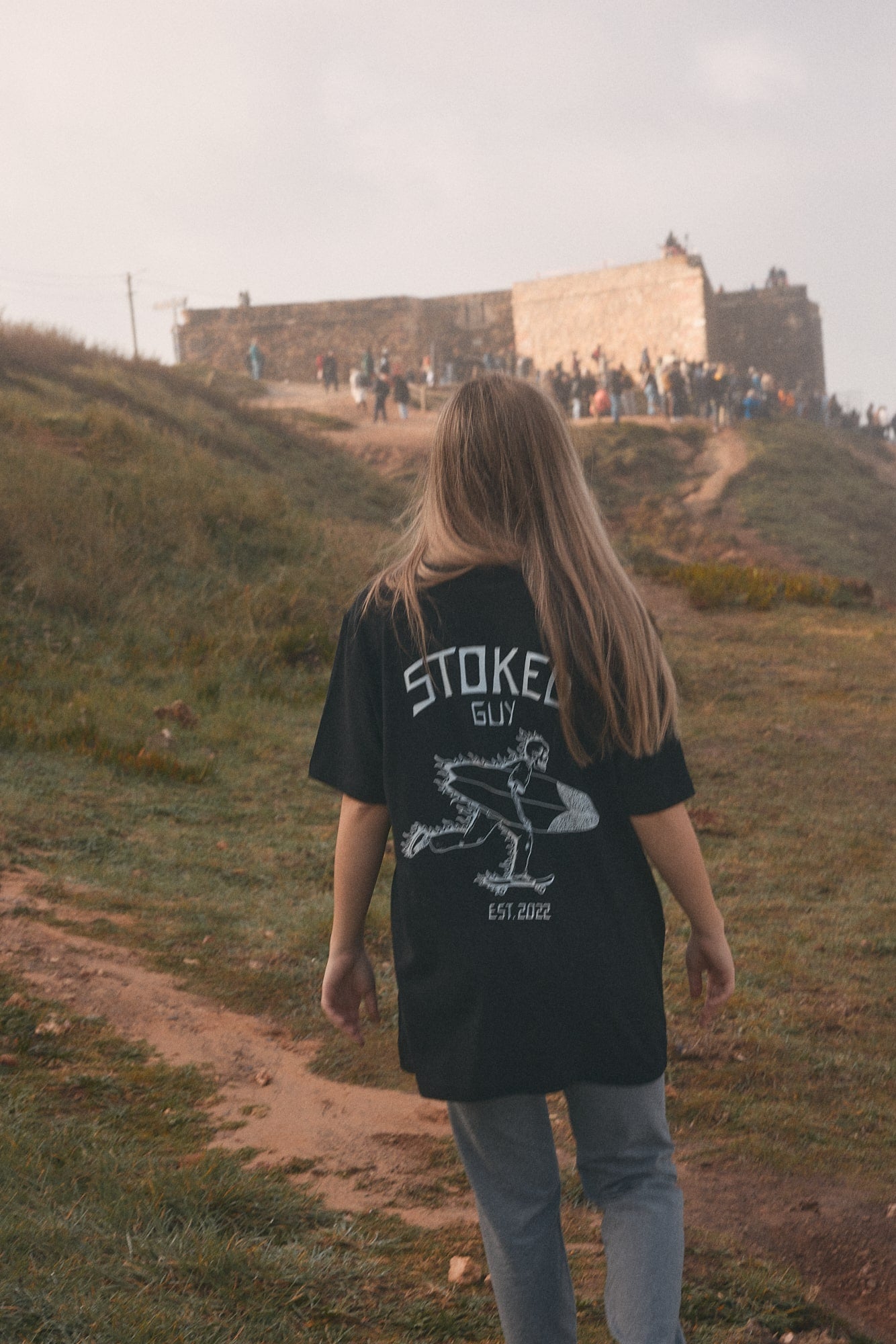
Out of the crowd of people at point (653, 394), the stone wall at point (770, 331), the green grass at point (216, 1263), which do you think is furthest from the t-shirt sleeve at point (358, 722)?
the stone wall at point (770, 331)

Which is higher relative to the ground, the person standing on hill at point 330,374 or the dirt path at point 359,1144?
the person standing on hill at point 330,374

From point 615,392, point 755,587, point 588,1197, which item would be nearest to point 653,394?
point 615,392

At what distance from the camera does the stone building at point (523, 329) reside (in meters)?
40.5

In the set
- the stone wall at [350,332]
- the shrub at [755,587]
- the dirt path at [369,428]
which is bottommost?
the shrub at [755,587]

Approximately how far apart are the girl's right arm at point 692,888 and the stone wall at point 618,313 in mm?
39214

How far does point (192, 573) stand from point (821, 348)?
128 feet

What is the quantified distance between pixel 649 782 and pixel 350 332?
42403 mm

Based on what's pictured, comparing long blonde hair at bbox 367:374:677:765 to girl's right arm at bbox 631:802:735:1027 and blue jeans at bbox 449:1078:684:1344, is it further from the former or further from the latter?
blue jeans at bbox 449:1078:684:1344

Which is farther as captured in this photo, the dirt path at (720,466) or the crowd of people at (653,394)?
the crowd of people at (653,394)

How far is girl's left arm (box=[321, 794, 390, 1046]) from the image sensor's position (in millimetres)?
1847

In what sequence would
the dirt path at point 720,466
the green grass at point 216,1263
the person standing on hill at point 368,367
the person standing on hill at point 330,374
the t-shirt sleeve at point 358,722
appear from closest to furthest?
the t-shirt sleeve at point 358,722 < the green grass at point 216,1263 < the dirt path at point 720,466 < the person standing on hill at point 368,367 < the person standing on hill at point 330,374

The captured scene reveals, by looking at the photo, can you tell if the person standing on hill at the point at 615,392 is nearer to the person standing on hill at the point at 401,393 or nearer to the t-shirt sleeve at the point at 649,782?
the person standing on hill at the point at 401,393

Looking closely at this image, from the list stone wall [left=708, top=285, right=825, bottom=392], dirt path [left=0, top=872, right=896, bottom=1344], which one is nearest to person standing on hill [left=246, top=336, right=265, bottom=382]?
stone wall [left=708, top=285, right=825, bottom=392]

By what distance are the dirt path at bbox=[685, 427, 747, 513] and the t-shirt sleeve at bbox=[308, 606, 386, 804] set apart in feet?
67.9
